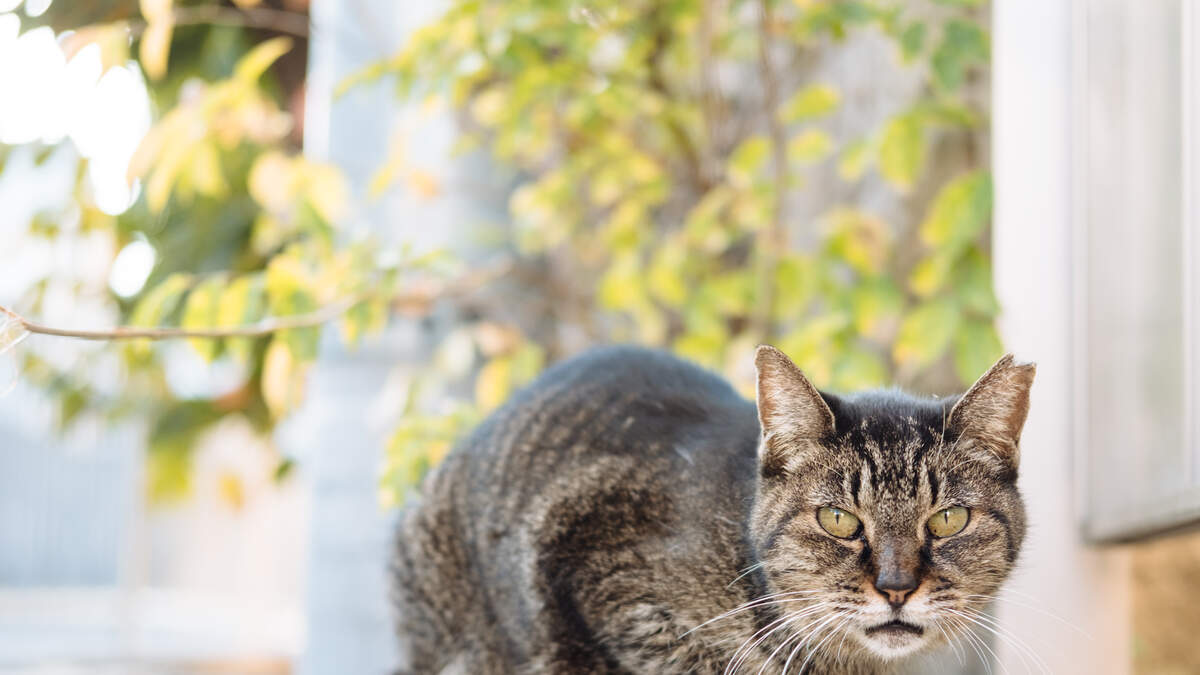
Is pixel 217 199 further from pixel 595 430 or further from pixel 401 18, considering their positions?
pixel 595 430

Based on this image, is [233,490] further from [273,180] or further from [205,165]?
[205,165]

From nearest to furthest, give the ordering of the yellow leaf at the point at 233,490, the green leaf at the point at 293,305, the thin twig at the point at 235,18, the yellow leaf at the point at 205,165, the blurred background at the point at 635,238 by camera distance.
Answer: the blurred background at the point at 635,238 → the green leaf at the point at 293,305 → the yellow leaf at the point at 205,165 → the thin twig at the point at 235,18 → the yellow leaf at the point at 233,490

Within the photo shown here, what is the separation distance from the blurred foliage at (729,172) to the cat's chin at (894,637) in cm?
73

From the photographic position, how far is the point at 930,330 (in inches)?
83.9

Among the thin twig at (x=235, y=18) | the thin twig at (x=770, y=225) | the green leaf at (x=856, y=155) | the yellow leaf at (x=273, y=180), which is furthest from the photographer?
the thin twig at (x=235, y=18)

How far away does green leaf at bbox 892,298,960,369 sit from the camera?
2.10m

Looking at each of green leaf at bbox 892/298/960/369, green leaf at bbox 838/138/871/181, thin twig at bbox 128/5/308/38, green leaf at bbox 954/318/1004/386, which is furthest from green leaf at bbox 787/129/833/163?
thin twig at bbox 128/5/308/38

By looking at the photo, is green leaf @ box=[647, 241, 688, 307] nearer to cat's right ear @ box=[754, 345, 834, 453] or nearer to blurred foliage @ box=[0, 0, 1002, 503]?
blurred foliage @ box=[0, 0, 1002, 503]

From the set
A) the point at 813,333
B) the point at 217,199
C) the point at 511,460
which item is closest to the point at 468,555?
the point at 511,460

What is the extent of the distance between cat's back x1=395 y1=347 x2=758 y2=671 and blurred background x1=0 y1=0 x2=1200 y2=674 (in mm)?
380

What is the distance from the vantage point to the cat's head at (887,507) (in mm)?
1422

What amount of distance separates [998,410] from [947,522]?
16cm

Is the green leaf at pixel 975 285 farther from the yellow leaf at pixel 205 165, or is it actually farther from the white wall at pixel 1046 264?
the yellow leaf at pixel 205 165

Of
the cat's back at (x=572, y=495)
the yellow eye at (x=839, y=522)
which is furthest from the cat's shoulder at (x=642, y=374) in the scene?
the yellow eye at (x=839, y=522)
